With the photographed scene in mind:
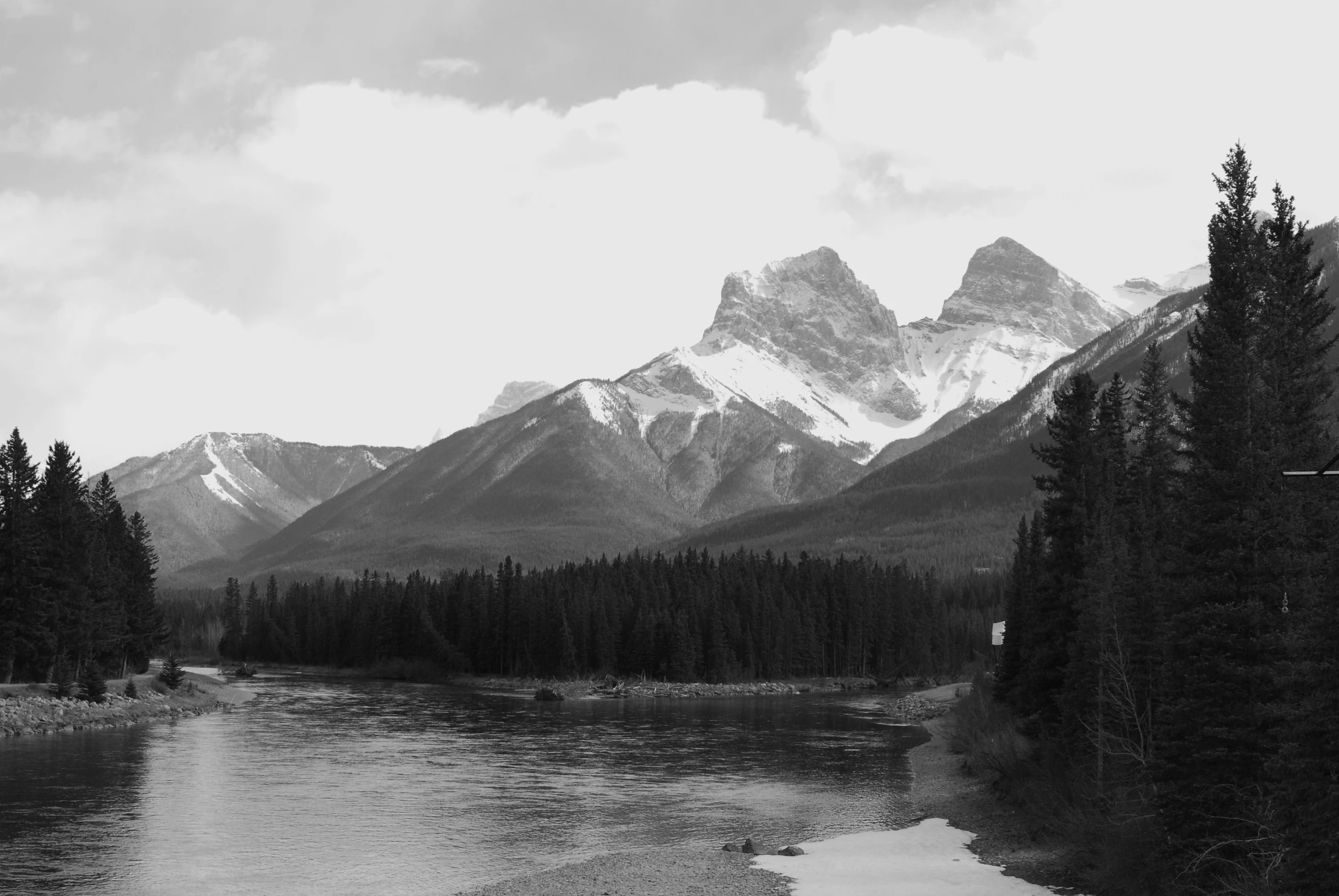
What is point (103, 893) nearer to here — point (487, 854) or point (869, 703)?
point (487, 854)

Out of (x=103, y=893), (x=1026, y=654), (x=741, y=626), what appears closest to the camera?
(x=103, y=893)

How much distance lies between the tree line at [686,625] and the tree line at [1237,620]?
107 m

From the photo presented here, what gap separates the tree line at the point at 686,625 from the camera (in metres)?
160

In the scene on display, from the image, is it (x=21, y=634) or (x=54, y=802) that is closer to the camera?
(x=54, y=802)

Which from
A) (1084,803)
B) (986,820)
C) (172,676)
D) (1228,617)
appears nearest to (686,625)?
(172,676)

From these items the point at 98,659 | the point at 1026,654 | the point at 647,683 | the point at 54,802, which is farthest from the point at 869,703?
the point at 54,802

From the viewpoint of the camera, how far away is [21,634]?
89500 mm

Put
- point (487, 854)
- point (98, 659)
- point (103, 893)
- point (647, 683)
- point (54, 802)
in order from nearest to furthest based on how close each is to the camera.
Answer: point (103, 893)
point (487, 854)
point (54, 802)
point (98, 659)
point (647, 683)

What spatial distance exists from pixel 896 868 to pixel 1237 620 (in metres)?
15.1

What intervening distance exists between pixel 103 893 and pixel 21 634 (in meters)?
61.5

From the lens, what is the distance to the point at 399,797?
2280 inches

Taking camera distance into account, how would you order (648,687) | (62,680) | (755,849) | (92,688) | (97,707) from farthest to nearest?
1. (648,687)
2. (92,688)
3. (97,707)
4. (62,680)
5. (755,849)

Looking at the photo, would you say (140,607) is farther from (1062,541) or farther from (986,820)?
(986,820)

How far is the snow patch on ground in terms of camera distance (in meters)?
37.4
